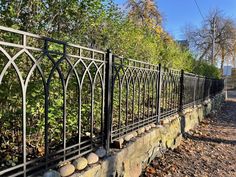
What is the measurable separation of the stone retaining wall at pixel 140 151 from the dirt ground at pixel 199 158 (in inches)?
6.0

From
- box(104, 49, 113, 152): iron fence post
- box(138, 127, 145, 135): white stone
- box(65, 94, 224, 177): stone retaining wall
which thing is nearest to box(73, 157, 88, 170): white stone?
box(65, 94, 224, 177): stone retaining wall

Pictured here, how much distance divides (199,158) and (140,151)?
4.66 ft

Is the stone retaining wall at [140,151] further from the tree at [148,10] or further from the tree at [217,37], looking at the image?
the tree at [217,37]

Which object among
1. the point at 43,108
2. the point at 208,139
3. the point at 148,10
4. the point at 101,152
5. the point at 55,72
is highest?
the point at 148,10

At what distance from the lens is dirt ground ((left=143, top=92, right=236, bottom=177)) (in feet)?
12.9

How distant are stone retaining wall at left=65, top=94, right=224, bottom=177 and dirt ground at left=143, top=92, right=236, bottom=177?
0.15 m

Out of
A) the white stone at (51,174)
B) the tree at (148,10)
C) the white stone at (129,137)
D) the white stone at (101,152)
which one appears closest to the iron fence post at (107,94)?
the white stone at (101,152)

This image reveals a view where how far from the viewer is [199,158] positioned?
15.2ft

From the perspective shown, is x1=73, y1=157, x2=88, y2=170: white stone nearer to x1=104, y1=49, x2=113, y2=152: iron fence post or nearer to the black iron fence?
the black iron fence

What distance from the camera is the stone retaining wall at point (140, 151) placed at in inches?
107

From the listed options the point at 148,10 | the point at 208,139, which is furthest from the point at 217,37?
the point at 208,139

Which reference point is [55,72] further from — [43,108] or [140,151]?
[140,151]

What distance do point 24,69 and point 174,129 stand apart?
350 cm

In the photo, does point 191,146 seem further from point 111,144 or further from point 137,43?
point 111,144
